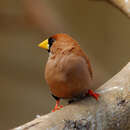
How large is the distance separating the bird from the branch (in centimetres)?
5

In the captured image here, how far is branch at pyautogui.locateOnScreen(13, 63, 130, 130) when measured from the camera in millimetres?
1127

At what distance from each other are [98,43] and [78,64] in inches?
77.1

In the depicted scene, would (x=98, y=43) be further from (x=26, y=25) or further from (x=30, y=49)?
(x=26, y=25)

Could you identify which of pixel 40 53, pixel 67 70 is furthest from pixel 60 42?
pixel 40 53

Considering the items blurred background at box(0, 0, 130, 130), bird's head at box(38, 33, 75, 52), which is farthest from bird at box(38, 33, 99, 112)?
blurred background at box(0, 0, 130, 130)

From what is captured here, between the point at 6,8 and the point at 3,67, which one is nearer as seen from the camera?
the point at 6,8

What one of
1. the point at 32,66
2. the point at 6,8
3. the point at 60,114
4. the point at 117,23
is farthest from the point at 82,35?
the point at 60,114

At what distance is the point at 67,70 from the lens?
1234 millimetres

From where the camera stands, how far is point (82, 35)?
312 centimetres

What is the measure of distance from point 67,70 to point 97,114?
8.8 inches

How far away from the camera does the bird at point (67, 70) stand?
124cm

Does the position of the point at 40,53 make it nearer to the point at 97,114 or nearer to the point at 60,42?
the point at 60,42

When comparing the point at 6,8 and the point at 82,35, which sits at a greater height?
the point at 6,8

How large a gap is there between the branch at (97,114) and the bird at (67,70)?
0.05 meters
